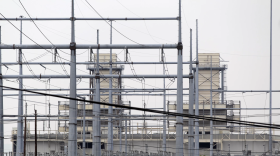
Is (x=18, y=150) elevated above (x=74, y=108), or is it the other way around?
(x=74, y=108)

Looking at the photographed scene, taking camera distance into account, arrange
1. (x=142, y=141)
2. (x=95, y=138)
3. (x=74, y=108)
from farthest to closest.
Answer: (x=142, y=141)
(x=95, y=138)
(x=74, y=108)

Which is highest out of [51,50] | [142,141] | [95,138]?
[51,50]

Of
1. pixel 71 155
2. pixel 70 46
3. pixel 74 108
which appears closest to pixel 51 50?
pixel 70 46

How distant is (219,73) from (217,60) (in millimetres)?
1862

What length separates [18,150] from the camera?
Result: 109ft

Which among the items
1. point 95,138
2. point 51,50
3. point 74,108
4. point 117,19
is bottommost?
point 95,138

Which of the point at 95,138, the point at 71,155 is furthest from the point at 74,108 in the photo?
the point at 95,138

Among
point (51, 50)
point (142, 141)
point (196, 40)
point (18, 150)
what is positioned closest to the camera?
point (51, 50)

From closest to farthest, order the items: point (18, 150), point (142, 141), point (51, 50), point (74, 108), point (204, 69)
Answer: point (74, 108), point (51, 50), point (18, 150), point (204, 69), point (142, 141)

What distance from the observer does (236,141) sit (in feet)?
223

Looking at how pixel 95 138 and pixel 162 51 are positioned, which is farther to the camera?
pixel 95 138

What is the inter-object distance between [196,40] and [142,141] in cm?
3645

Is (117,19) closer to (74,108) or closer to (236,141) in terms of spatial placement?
(74,108)

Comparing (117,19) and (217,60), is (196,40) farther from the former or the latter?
(217,60)
